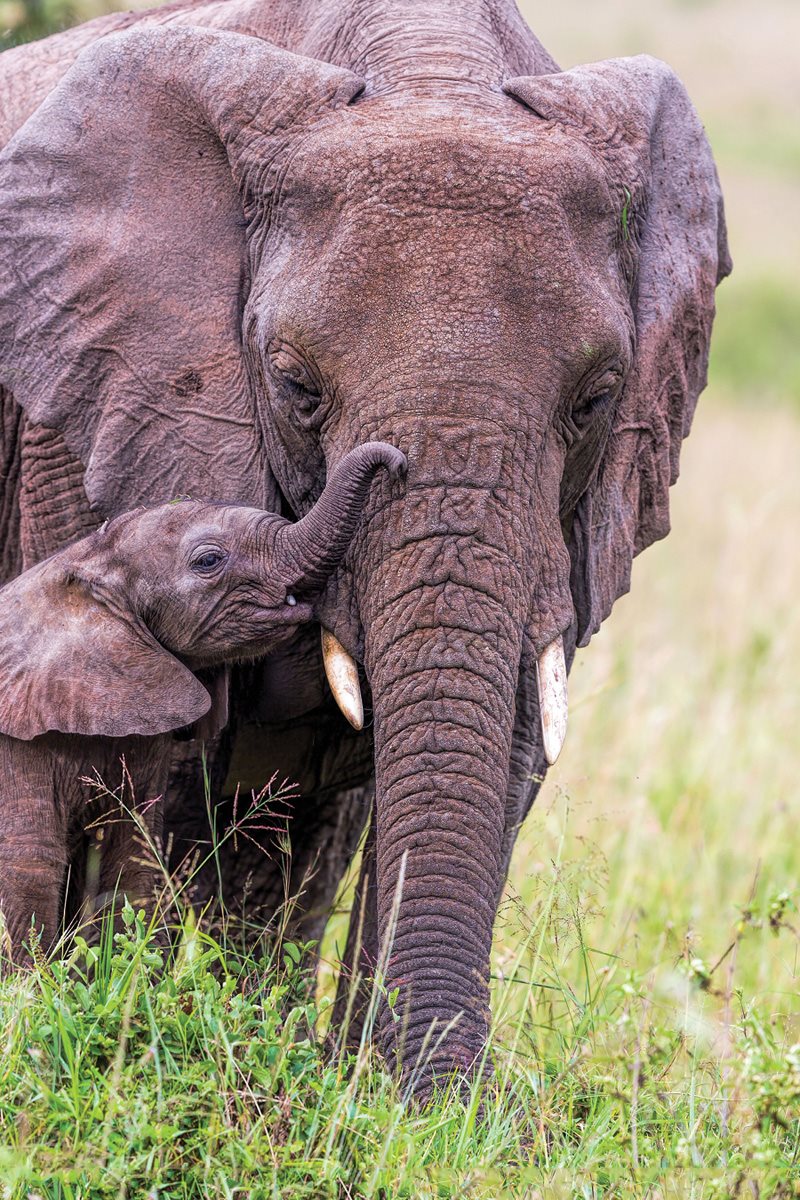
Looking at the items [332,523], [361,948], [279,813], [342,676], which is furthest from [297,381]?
[361,948]

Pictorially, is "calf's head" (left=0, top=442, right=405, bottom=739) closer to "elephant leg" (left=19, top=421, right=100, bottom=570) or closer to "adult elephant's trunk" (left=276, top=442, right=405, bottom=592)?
"adult elephant's trunk" (left=276, top=442, right=405, bottom=592)

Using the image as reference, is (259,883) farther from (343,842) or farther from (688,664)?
(688,664)

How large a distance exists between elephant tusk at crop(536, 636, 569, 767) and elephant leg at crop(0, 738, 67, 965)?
1.11 meters

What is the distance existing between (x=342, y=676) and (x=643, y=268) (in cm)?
139

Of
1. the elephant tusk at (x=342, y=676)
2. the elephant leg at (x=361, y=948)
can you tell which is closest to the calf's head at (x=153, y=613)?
the elephant tusk at (x=342, y=676)

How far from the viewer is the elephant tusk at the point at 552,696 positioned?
410cm

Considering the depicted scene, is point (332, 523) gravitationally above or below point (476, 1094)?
above

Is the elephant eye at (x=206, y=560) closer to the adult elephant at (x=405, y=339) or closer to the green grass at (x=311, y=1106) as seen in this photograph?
the adult elephant at (x=405, y=339)

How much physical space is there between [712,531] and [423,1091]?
10900 millimetres

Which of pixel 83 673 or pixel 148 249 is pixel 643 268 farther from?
pixel 83 673

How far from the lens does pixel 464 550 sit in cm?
396

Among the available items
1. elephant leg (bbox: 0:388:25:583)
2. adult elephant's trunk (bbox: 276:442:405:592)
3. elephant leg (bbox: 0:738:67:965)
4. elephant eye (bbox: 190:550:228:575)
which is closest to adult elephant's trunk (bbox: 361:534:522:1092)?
adult elephant's trunk (bbox: 276:442:405:592)

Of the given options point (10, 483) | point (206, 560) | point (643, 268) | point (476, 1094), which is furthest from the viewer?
point (10, 483)

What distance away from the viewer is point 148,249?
4527 millimetres
